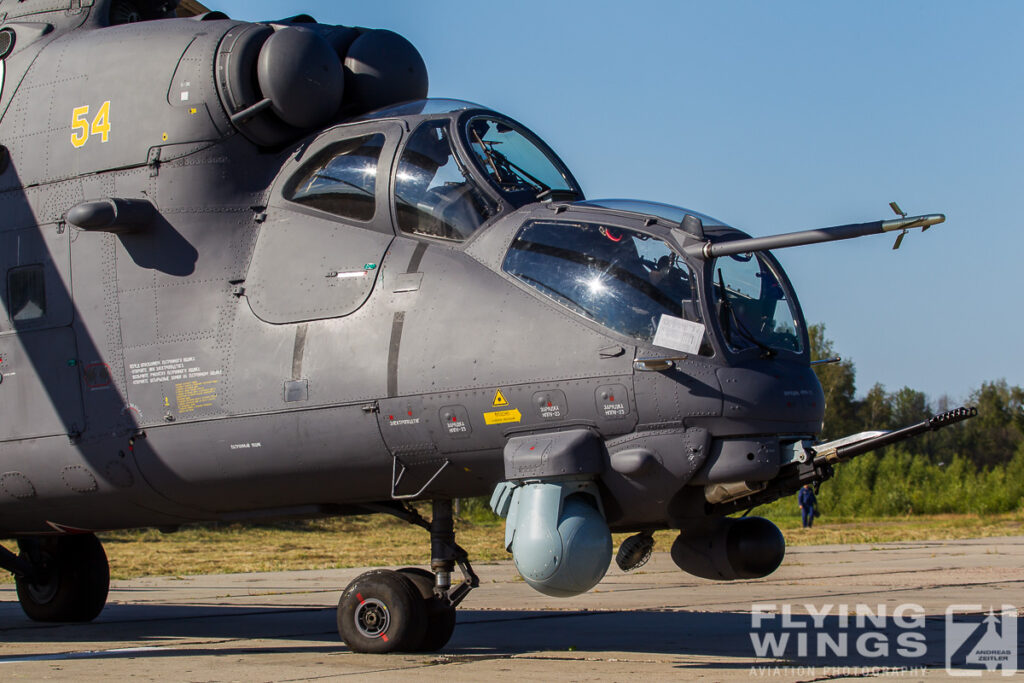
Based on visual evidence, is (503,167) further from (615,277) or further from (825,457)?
(825,457)

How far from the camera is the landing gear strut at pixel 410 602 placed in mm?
9352

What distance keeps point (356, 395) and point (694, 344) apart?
253 cm

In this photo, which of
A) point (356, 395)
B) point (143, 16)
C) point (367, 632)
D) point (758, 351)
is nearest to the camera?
point (758, 351)

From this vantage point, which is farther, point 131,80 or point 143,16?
point 143,16

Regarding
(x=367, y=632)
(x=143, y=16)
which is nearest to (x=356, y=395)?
(x=367, y=632)

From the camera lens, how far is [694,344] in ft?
25.5

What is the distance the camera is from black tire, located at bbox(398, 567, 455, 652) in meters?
9.46

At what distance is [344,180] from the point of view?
9.30 m

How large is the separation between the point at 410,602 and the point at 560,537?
2090mm

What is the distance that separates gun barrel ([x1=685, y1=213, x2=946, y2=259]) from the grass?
13.3 m

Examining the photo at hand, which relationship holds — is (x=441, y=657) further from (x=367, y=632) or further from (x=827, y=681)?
(x=827, y=681)

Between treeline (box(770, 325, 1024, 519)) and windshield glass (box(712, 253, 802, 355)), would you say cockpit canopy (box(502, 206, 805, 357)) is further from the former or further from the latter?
treeline (box(770, 325, 1024, 519))

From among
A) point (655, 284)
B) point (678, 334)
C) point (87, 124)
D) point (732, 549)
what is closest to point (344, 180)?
point (87, 124)


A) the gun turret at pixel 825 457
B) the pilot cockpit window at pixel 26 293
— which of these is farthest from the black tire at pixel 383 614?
the pilot cockpit window at pixel 26 293
